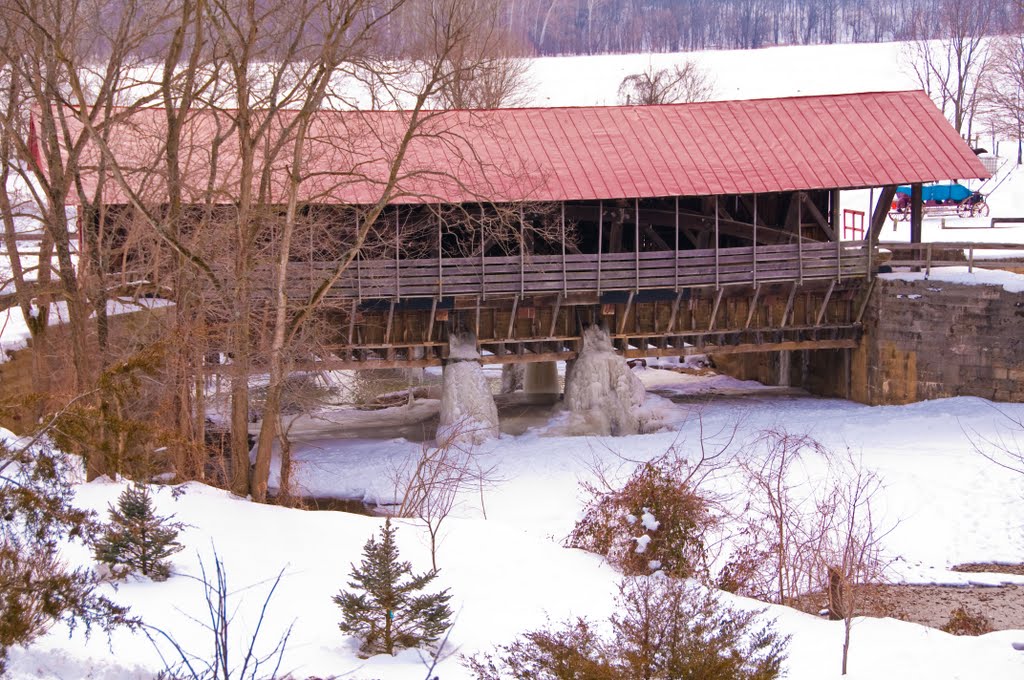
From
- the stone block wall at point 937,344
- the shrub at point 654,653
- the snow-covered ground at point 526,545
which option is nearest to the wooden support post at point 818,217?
the stone block wall at point 937,344

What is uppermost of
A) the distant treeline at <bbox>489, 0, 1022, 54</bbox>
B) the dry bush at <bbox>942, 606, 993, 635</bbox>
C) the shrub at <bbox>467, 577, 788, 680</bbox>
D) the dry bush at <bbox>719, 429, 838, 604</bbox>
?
the distant treeline at <bbox>489, 0, 1022, 54</bbox>

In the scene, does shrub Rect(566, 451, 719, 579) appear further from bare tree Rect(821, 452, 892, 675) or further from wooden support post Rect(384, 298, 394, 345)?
wooden support post Rect(384, 298, 394, 345)

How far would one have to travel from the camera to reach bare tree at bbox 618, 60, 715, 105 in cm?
4766

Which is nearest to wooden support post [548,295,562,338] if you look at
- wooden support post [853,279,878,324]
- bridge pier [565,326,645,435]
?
bridge pier [565,326,645,435]

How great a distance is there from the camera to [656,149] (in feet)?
77.5

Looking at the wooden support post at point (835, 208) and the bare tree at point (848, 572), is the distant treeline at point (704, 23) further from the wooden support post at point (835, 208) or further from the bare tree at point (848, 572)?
the bare tree at point (848, 572)

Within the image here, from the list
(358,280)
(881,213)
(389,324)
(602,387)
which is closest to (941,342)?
(881,213)

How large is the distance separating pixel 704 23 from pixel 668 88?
4474 centimetres

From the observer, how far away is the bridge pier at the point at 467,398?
22594 millimetres

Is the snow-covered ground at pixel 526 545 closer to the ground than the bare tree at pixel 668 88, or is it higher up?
closer to the ground

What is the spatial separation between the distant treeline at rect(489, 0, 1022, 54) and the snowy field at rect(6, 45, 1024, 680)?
5208 centimetres

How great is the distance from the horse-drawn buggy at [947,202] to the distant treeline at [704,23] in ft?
137

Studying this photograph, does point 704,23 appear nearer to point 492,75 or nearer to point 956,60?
point 956,60

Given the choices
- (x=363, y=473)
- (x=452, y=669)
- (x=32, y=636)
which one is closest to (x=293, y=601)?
(x=452, y=669)
